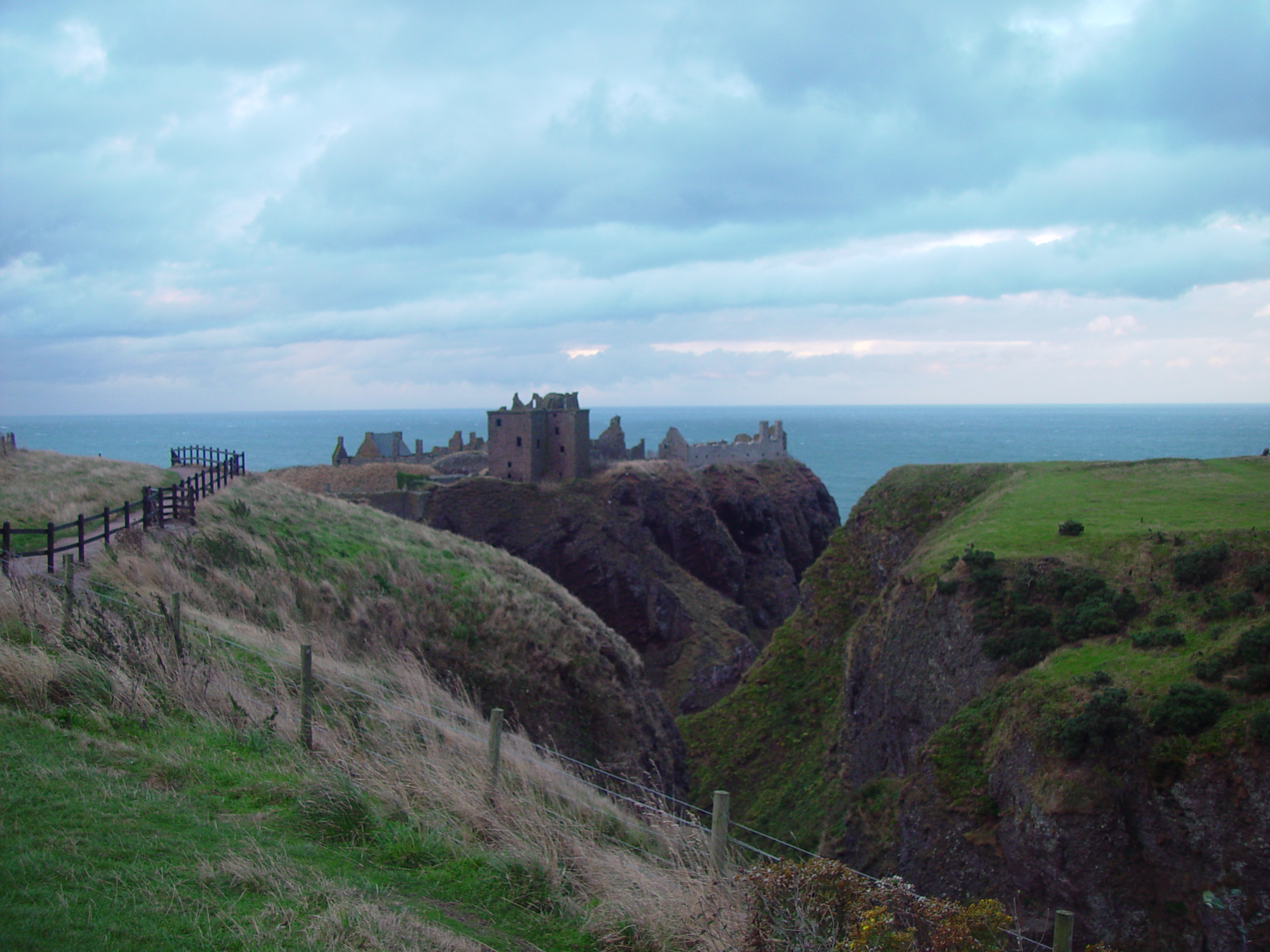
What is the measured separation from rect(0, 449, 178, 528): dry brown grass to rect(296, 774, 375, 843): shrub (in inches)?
625

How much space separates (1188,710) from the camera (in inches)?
675

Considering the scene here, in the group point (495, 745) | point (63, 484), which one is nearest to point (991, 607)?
point (495, 745)

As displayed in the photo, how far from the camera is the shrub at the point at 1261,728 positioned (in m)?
16.0

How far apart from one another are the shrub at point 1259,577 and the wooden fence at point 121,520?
26.1m

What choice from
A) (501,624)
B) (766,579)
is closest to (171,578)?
(501,624)

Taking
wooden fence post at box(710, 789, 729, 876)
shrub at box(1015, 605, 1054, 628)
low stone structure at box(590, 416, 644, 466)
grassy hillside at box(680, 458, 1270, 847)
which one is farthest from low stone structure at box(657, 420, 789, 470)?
wooden fence post at box(710, 789, 729, 876)

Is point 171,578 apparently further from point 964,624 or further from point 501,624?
point 964,624

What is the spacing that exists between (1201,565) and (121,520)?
2916 cm

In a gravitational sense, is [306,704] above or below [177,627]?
below

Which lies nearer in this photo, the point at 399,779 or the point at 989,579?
the point at 399,779

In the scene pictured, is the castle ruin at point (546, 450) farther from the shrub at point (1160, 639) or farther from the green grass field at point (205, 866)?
the green grass field at point (205, 866)

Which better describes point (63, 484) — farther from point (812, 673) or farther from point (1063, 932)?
point (1063, 932)

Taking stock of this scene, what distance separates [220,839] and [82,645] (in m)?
4.74

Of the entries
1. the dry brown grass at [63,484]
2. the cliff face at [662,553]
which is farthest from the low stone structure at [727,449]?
the dry brown grass at [63,484]
